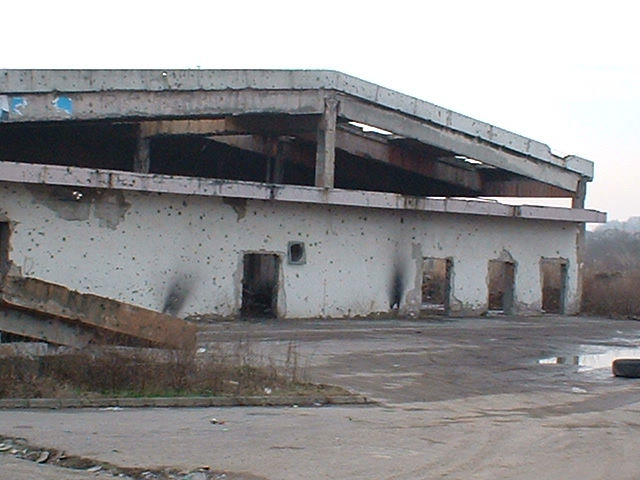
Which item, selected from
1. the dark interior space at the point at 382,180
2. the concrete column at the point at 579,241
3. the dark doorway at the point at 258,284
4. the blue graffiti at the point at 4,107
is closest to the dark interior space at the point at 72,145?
the dark doorway at the point at 258,284

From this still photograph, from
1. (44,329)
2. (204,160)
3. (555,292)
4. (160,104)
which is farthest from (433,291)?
(44,329)

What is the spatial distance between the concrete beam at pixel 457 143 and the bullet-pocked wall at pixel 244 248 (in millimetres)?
1589

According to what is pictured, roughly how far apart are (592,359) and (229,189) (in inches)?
355

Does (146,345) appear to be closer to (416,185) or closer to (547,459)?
(547,459)

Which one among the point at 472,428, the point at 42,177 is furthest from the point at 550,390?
the point at 42,177

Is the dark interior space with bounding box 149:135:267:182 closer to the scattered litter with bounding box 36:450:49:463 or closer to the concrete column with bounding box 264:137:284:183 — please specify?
the concrete column with bounding box 264:137:284:183

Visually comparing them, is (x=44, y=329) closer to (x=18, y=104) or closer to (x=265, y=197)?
(x=18, y=104)

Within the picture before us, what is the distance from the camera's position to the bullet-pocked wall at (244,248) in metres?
21.7

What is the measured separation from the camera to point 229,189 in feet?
77.0

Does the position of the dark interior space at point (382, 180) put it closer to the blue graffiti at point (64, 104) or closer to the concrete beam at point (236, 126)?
the concrete beam at point (236, 126)

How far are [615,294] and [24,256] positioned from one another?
19.9 m

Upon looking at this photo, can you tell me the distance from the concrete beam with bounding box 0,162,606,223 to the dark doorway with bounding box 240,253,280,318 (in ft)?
10.7

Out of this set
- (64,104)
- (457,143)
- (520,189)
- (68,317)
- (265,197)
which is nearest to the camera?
(68,317)

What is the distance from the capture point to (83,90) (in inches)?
845
